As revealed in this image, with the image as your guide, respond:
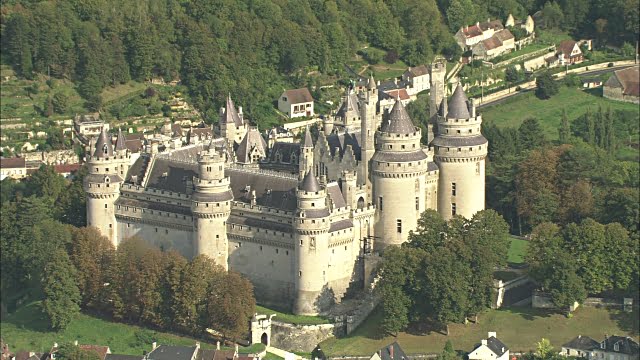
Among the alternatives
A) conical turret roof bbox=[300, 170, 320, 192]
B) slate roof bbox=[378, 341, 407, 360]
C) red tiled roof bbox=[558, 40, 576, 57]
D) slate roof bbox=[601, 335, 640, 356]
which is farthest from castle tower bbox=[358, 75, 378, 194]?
red tiled roof bbox=[558, 40, 576, 57]

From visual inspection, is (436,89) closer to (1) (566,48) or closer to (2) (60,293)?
(2) (60,293)

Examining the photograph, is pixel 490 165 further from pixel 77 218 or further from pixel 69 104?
pixel 69 104

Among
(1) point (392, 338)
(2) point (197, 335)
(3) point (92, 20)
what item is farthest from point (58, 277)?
(3) point (92, 20)

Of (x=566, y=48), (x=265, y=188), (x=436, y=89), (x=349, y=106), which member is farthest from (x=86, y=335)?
(x=566, y=48)

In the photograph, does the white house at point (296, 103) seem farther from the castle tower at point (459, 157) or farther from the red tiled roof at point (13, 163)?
the castle tower at point (459, 157)

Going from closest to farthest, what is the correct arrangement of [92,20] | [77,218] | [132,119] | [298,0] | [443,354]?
[443,354]
[77,218]
[132,119]
[92,20]
[298,0]
